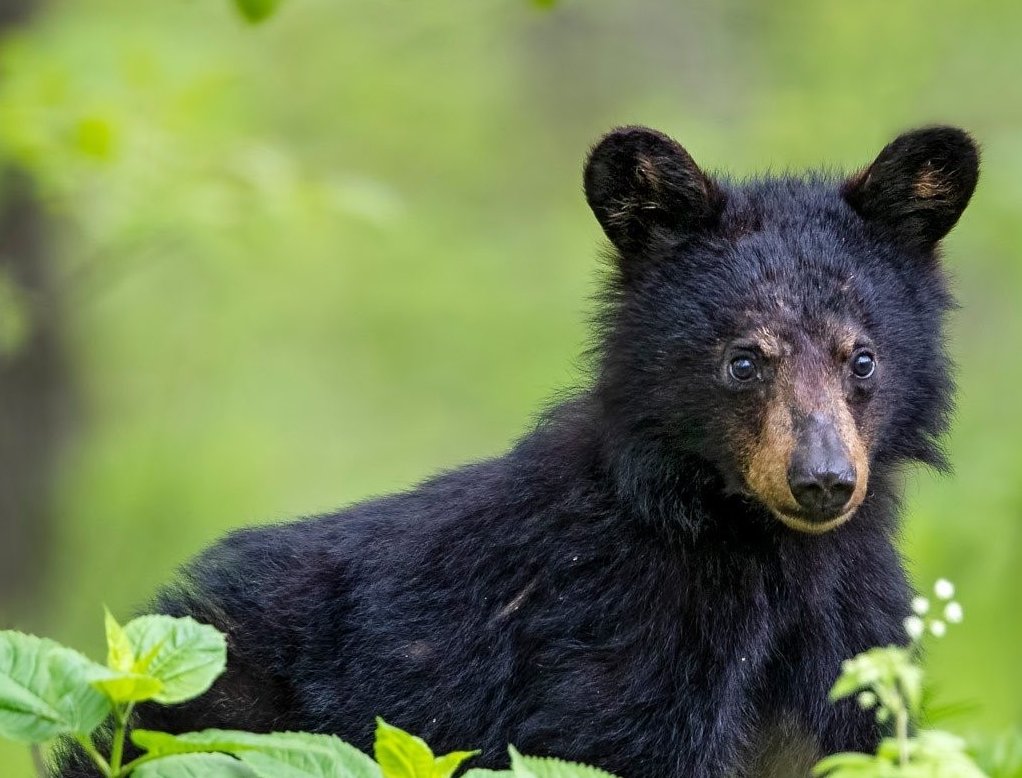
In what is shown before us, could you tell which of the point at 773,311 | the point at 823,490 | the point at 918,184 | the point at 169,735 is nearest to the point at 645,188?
the point at 773,311

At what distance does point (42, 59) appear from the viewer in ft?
27.1

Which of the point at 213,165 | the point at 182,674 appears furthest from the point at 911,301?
the point at 213,165

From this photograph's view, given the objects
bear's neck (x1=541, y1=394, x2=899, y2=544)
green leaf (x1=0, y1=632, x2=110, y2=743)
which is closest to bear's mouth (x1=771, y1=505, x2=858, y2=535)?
bear's neck (x1=541, y1=394, x2=899, y2=544)

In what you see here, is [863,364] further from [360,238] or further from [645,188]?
[360,238]

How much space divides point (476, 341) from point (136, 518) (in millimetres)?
4495

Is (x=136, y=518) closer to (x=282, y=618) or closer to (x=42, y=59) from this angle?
(x=42, y=59)

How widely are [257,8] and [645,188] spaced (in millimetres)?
1272

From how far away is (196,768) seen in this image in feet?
10.4

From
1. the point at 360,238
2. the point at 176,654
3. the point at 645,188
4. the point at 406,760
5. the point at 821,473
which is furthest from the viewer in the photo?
the point at 360,238

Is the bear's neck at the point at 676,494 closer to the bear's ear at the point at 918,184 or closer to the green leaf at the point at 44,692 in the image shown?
the bear's ear at the point at 918,184

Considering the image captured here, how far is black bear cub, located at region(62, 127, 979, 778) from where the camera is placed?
179 inches

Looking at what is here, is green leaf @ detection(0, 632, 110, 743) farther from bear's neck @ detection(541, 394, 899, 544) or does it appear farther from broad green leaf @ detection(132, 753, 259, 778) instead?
bear's neck @ detection(541, 394, 899, 544)

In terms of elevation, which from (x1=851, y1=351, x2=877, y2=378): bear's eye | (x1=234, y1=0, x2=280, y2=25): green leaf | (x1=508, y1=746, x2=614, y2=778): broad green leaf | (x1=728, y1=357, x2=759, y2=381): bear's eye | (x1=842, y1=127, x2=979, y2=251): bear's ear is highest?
(x1=234, y1=0, x2=280, y2=25): green leaf

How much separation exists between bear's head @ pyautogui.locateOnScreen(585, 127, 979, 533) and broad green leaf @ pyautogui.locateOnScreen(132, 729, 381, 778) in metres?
1.73
